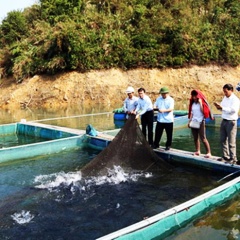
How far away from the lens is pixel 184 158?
7.80 metres

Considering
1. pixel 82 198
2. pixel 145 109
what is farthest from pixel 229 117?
pixel 82 198

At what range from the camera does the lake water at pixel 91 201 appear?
483 centimetres

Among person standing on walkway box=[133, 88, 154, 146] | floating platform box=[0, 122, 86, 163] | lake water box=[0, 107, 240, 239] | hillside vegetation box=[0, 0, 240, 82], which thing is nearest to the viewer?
lake water box=[0, 107, 240, 239]

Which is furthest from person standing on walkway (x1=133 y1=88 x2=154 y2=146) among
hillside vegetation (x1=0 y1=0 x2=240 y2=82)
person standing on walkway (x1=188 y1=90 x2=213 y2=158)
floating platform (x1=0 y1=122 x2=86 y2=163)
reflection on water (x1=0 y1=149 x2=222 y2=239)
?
hillside vegetation (x1=0 y1=0 x2=240 y2=82)

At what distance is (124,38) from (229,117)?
18026mm

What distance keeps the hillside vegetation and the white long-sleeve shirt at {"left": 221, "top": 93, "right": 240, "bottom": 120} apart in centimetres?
1732

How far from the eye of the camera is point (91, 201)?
5816mm

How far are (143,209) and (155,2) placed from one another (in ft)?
74.2

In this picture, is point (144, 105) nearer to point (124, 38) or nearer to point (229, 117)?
point (229, 117)

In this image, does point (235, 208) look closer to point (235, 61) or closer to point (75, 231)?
point (75, 231)

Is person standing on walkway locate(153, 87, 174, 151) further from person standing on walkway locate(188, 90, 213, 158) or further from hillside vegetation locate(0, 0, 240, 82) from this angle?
hillside vegetation locate(0, 0, 240, 82)

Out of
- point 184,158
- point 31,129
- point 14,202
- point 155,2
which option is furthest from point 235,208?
point 155,2

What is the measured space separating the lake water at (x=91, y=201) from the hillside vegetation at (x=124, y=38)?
16.0 m

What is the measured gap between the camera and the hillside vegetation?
23469 mm
